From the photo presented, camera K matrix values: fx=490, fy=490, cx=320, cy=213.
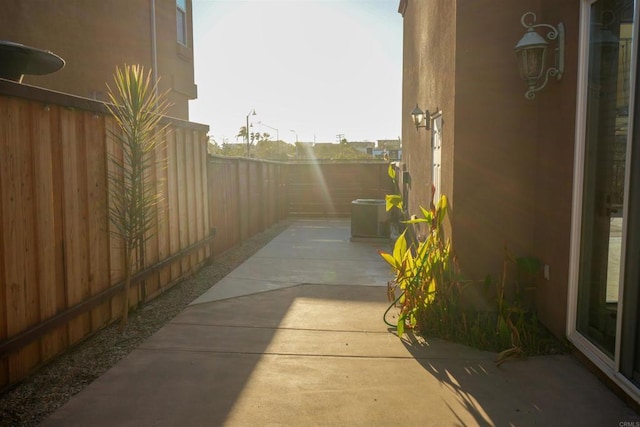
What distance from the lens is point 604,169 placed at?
3.59m

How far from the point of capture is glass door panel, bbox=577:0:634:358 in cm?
340

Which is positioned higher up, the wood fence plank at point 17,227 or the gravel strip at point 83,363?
the wood fence plank at point 17,227

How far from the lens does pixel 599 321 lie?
11.9 feet

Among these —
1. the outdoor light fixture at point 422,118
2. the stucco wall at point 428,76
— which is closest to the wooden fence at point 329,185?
the stucco wall at point 428,76

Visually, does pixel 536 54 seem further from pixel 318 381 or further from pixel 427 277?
pixel 318 381

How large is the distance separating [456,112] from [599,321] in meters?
2.24

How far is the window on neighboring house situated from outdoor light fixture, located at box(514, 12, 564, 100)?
975cm

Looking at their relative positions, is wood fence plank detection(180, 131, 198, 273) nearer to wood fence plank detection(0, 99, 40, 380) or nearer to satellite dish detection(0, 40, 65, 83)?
satellite dish detection(0, 40, 65, 83)

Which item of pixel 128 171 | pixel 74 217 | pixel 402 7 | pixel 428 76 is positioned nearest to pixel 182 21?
pixel 402 7

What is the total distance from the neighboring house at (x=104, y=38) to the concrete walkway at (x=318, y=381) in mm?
5012

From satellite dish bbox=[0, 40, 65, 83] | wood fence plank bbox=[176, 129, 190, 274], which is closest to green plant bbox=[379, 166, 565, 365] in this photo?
wood fence plank bbox=[176, 129, 190, 274]

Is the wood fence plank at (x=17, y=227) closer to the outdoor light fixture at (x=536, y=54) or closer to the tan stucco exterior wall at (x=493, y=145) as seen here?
the tan stucco exterior wall at (x=493, y=145)

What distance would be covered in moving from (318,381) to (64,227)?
7.60 feet

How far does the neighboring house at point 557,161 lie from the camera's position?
3252mm
